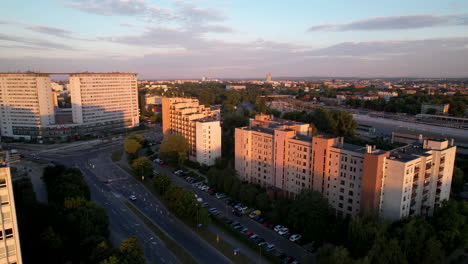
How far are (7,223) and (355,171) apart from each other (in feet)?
69.2

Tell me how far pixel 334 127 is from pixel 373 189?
31406 millimetres

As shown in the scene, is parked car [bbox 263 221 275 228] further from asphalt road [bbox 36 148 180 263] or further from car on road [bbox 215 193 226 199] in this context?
asphalt road [bbox 36 148 180 263]

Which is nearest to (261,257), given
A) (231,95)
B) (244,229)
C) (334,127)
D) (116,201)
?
(244,229)

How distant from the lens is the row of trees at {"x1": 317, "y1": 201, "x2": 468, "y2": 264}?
16.6 m

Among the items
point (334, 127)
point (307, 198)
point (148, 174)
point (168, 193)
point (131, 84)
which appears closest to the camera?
point (307, 198)

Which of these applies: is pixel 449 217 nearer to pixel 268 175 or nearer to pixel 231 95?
pixel 268 175

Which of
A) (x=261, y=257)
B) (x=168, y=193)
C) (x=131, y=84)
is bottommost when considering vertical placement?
(x=261, y=257)

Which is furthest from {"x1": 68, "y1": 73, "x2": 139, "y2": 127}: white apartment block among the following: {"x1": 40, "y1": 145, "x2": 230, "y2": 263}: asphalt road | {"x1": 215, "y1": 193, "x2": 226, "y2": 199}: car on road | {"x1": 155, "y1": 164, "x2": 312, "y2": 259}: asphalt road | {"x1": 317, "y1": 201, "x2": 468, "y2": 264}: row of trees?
{"x1": 317, "y1": 201, "x2": 468, "y2": 264}: row of trees

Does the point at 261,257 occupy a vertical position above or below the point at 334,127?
below

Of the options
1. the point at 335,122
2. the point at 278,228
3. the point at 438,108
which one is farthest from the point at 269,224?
the point at 438,108

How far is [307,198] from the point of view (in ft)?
71.5

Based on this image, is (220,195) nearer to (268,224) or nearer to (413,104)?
(268,224)

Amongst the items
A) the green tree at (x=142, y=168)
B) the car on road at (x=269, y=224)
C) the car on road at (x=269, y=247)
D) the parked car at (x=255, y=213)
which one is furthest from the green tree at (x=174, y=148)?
the car on road at (x=269, y=247)

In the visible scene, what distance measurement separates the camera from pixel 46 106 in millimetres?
53562
